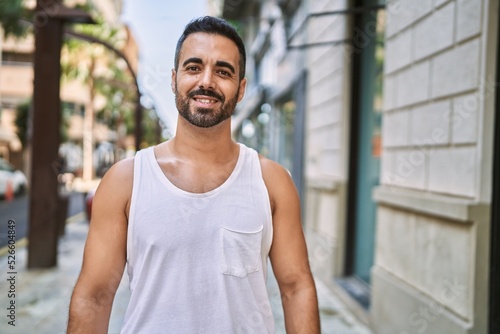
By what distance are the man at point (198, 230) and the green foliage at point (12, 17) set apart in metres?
13.8

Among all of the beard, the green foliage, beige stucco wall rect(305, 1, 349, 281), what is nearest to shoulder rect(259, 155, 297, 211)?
the beard

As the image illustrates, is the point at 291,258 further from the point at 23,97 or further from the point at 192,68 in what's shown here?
the point at 23,97

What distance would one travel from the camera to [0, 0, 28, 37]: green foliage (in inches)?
583

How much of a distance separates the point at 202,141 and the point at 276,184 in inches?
11.2

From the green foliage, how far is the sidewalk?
9022 millimetres

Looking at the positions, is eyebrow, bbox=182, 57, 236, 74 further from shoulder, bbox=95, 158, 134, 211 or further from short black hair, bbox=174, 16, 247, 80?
shoulder, bbox=95, 158, 134, 211

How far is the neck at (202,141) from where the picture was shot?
5.73 feet

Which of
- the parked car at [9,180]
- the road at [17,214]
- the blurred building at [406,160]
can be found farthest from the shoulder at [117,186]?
the parked car at [9,180]

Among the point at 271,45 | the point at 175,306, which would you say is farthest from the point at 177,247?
the point at 271,45

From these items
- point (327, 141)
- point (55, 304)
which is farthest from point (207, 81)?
point (327, 141)

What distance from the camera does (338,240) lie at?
716cm

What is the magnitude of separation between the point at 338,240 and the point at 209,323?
5.72m

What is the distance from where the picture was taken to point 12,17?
1527 cm

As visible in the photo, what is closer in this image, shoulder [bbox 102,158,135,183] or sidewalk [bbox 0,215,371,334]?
shoulder [bbox 102,158,135,183]
